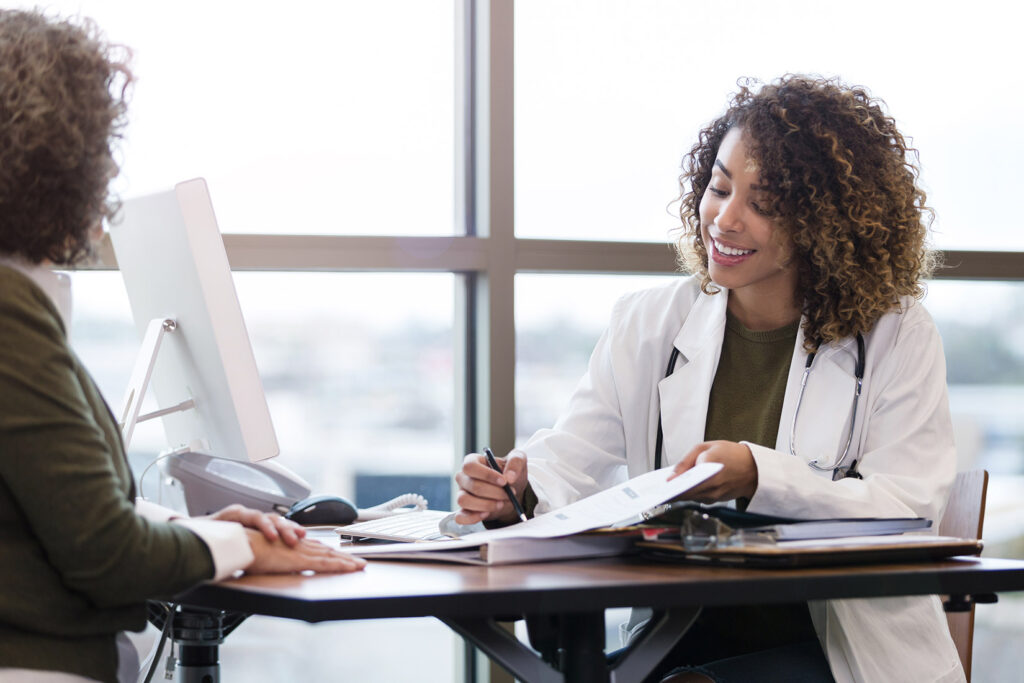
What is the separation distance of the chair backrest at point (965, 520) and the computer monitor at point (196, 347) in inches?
47.6

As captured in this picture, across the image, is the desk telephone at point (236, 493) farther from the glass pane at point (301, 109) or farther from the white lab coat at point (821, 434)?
the glass pane at point (301, 109)

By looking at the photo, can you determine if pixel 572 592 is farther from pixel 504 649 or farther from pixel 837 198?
pixel 837 198

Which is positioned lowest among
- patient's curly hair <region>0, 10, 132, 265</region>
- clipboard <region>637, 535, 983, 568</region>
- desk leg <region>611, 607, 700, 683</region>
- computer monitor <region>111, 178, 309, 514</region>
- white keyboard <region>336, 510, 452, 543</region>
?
desk leg <region>611, 607, 700, 683</region>

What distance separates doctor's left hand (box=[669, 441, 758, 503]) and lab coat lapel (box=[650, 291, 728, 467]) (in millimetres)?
387

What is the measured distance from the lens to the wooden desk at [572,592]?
92 centimetres

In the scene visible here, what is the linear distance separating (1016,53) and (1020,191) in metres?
0.38

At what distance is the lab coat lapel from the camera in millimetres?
1742

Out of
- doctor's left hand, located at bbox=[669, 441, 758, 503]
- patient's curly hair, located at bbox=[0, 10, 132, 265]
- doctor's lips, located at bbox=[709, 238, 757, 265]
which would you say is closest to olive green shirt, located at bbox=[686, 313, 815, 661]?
doctor's lips, located at bbox=[709, 238, 757, 265]

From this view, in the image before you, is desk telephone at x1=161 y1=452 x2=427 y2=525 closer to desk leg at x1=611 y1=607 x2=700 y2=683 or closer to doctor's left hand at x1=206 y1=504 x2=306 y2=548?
doctor's left hand at x1=206 y1=504 x2=306 y2=548

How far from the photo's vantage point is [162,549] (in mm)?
929

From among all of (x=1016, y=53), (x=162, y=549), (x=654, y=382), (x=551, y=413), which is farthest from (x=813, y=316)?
(x=1016, y=53)

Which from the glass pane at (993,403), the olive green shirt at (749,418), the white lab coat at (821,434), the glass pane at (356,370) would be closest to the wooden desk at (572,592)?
the white lab coat at (821,434)

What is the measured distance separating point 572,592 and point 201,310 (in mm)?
636

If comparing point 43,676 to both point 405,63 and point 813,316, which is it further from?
point 405,63
